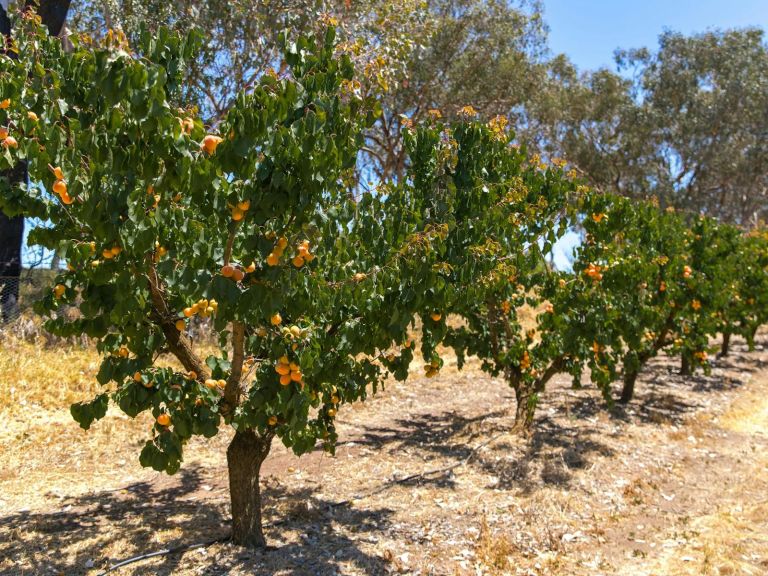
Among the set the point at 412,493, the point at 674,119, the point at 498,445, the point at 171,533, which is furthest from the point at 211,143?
the point at 674,119

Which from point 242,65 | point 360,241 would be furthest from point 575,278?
point 242,65

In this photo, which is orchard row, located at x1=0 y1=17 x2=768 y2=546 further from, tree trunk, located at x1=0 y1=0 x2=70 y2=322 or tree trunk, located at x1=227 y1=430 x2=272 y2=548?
tree trunk, located at x1=0 y1=0 x2=70 y2=322

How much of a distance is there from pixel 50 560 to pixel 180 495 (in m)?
1.73

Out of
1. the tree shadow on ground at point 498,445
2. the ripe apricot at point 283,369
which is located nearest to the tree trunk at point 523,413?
the tree shadow on ground at point 498,445

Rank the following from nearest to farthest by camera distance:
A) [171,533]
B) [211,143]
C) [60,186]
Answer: [60,186], [211,143], [171,533]

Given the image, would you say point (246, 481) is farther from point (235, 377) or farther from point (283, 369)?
point (283, 369)

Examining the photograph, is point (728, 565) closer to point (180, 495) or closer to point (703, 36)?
point (180, 495)

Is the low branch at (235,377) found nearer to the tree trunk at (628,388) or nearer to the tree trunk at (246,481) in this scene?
the tree trunk at (246,481)

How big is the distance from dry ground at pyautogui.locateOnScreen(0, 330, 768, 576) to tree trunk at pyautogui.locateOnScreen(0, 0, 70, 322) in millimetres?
987

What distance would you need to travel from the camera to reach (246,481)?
4.56 metres

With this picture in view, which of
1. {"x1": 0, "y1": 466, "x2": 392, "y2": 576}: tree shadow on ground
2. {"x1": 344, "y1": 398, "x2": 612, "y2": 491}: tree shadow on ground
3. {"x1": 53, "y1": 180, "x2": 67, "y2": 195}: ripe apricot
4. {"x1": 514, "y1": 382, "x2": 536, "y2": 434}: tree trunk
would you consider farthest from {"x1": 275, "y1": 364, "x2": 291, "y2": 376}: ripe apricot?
{"x1": 514, "y1": 382, "x2": 536, "y2": 434}: tree trunk

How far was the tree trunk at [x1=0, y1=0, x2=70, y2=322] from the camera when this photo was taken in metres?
9.52

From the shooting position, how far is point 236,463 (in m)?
4.56

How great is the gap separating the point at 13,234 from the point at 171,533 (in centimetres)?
727
